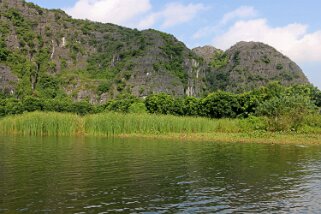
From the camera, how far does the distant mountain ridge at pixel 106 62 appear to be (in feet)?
361

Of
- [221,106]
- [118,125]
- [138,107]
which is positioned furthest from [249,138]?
[138,107]

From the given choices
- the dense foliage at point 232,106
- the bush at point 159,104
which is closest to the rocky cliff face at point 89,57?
the dense foliage at point 232,106

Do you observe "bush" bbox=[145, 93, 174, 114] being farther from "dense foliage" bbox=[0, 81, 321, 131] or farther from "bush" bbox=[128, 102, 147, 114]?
"bush" bbox=[128, 102, 147, 114]

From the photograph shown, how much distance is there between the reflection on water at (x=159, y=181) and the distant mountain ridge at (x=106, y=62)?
8459 cm

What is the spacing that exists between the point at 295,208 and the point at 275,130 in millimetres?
28049

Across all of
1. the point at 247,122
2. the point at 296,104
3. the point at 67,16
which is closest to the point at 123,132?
the point at 247,122

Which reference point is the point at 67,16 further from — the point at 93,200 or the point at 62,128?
the point at 93,200

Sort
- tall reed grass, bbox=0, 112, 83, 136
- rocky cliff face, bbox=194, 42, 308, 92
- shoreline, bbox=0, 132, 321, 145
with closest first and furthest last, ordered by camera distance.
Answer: shoreline, bbox=0, 132, 321, 145 < tall reed grass, bbox=0, 112, 83, 136 < rocky cliff face, bbox=194, 42, 308, 92

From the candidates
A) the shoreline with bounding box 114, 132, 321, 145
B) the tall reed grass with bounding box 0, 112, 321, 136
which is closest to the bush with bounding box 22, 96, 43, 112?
the tall reed grass with bounding box 0, 112, 321, 136

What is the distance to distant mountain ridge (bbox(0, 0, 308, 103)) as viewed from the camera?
110 meters

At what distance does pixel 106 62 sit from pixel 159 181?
11776cm

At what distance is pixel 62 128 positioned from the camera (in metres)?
39.7

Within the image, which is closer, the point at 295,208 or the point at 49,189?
the point at 295,208

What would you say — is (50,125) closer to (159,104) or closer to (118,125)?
(118,125)
